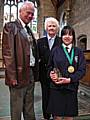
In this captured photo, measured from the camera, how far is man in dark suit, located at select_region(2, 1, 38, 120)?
2611 millimetres

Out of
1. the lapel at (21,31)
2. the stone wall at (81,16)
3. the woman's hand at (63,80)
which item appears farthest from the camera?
the stone wall at (81,16)

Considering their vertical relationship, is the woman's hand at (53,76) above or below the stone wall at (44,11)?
below

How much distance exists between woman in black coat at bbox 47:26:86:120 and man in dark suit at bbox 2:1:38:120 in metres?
0.23

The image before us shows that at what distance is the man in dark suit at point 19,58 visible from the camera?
2.61m

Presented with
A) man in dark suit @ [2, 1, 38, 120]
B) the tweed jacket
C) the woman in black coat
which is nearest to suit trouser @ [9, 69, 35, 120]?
man in dark suit @ [2, 1, 38, 120]

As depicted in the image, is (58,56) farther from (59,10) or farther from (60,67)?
(59,10)

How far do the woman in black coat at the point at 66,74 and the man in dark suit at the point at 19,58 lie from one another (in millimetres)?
230

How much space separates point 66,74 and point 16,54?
0.51m

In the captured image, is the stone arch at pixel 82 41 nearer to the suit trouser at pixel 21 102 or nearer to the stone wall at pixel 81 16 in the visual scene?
the stone wall at pixel 81 16

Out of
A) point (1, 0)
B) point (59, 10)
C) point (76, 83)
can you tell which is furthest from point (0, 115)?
point (1, 0)

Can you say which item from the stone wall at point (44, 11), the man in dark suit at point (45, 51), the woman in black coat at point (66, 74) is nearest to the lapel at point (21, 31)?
the woman in black coat at point (66, 74)

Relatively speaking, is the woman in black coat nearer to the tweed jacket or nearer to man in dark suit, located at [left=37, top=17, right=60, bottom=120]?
the tweed jacket

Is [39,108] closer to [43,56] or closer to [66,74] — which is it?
[43,56]

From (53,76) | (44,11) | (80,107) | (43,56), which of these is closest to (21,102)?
(53,76)
